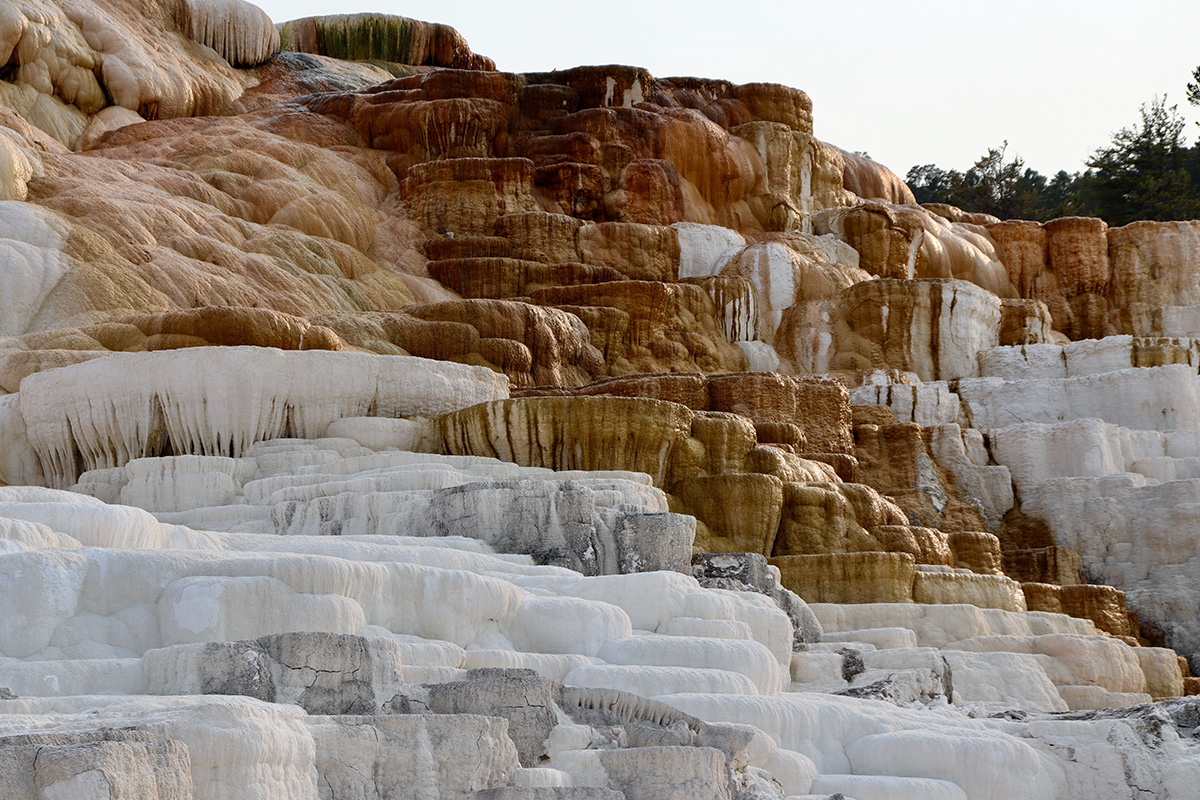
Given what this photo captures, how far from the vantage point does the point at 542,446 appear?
17375 millimetres

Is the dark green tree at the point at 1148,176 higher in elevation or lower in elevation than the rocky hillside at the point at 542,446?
higher

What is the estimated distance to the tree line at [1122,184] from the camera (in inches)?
1773

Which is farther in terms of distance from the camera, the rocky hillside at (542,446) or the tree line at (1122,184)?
the tree line at (1122,184)

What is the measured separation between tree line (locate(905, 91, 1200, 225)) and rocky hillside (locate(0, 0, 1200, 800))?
6403 mm

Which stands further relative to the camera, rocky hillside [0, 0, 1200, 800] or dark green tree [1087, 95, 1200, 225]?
dark green tree [1087, 95, 1200, 225]

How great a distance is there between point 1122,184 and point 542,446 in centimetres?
3370

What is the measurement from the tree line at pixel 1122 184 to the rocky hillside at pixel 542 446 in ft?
21.0

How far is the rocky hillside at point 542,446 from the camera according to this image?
28.8 ft

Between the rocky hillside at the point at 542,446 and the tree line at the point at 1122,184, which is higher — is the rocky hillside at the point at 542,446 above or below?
below

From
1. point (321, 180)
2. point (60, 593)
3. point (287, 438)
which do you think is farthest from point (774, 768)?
A: point (321, 180)

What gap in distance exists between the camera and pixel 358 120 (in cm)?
3538

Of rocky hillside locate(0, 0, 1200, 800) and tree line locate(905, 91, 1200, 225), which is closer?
rocky hillside locate(0, 0, 1200, 800)

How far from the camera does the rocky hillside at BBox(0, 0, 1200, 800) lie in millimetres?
8781

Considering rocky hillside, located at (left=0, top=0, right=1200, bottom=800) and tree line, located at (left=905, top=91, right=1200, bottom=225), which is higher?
tree line, located at (left=905, top=91, right=1200, bottom=225)
